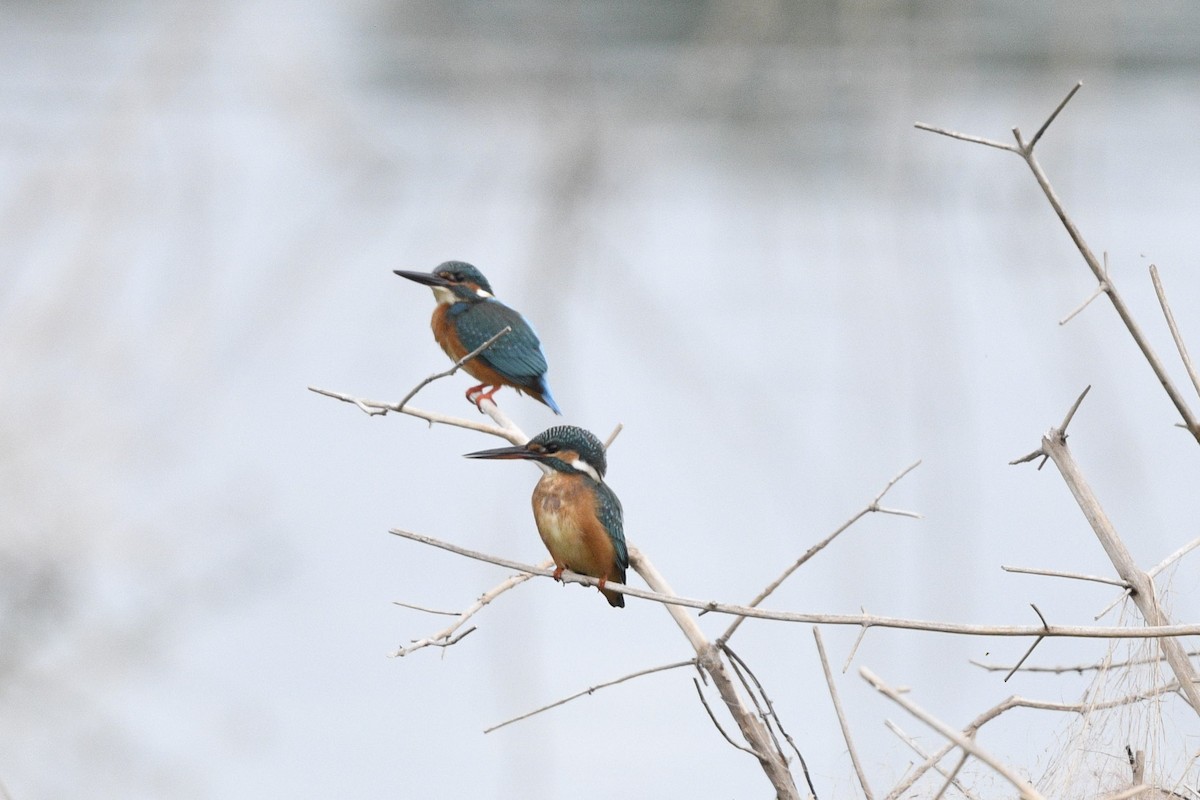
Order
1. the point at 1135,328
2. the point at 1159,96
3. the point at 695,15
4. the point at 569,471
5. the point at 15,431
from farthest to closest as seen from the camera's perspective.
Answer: the point at 1159,96, the point at 695,15, the point at 15,431, the point at 569,471, the point at 1135,328

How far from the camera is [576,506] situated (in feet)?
5.41

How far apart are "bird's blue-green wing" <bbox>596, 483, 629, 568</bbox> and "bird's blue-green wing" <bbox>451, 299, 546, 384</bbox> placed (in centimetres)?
48

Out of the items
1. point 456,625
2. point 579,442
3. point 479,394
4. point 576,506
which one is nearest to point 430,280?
point 479,394

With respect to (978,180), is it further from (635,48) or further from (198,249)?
(198,249)

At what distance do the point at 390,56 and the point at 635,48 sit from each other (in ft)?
→ 4.17

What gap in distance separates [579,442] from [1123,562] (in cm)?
81

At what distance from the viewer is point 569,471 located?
1.75m

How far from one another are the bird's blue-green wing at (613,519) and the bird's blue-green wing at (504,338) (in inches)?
18.8

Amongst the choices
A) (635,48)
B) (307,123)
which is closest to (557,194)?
(307,123)

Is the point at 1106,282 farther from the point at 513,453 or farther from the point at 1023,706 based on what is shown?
the point at 513,453

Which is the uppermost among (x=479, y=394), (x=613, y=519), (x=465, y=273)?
(x=465, y=273)

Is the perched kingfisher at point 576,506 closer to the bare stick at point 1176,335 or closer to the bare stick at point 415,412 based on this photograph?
the bare stick at point 415,412

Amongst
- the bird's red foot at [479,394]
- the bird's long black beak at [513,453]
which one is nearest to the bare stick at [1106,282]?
the bird's long black beak at [513,453]

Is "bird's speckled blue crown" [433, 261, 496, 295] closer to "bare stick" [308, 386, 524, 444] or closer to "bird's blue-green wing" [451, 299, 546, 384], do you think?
"bird's blue-green wing" [451, 299, 546, 384]
